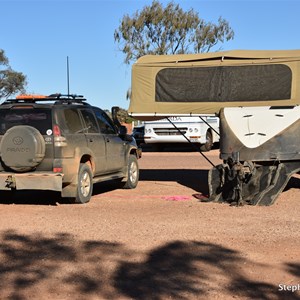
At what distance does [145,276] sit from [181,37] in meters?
40.5

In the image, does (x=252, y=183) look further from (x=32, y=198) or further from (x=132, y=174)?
(x=32, y=198)

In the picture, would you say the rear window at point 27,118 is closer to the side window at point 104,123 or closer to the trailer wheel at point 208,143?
the side window at point 104,123

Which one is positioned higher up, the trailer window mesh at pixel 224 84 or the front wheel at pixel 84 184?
the trailer window mesh at pixel 224 84

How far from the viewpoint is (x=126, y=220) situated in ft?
26.6

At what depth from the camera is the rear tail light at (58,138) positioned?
909cm

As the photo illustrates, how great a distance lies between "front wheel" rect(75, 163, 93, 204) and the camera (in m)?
9.48

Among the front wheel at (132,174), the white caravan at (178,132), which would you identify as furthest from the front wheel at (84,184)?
the white caravan at (178,132)

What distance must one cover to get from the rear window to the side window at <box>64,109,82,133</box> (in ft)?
1.23

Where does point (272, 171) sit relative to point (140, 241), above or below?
above

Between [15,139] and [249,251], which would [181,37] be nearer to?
[15,139]

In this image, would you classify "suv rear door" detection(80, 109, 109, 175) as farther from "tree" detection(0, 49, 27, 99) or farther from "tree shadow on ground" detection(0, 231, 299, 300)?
"tree" detection(0, 49, 27, 99)

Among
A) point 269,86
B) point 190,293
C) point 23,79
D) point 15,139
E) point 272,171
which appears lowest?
point 190,293

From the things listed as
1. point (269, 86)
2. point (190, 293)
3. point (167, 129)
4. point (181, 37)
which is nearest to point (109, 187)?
point (269, 86)

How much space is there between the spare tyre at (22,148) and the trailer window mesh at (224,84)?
2894 millimetres
